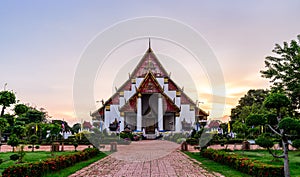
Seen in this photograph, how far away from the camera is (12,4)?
12969 millimetres

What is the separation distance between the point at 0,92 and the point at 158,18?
7236 millimetres

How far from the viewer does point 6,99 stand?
652cm

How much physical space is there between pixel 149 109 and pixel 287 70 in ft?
70.4

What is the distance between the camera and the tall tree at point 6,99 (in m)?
6.50

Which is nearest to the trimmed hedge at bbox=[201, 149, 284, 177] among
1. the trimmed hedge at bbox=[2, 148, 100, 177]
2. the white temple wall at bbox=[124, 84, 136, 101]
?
the trimmed hedge at bbox=[2, 148, 100, 177]

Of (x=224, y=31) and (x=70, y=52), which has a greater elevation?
(x=224, y=31)

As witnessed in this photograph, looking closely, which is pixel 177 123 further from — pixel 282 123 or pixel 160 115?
pixel 282 123

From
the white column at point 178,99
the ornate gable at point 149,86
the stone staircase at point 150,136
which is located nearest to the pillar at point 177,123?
the white column at point 178,99

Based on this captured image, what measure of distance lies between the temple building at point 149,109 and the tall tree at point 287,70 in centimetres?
1688

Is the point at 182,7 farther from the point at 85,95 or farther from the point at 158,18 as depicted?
the point at 85,95

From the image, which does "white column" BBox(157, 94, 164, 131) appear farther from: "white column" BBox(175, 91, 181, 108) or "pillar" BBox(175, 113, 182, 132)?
"white column" BBox(175, 91, 181, 108)

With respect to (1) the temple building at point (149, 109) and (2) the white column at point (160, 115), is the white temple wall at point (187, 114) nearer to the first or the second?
(1) the temple building at point (149, 109)

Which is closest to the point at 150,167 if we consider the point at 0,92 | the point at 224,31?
the point at 0,92

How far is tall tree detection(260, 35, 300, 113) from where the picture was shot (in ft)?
51.9
